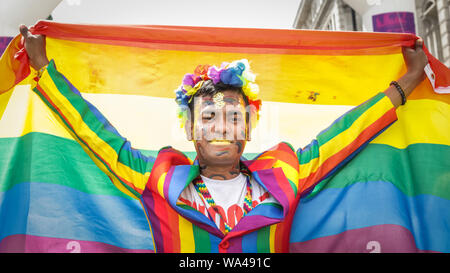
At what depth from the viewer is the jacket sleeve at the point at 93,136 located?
224 cm

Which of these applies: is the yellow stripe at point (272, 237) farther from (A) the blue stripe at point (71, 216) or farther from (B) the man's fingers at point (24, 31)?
(B) the man's fingers at point (24, 31)

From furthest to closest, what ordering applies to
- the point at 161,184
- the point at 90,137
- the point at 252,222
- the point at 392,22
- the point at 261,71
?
the point at 392,22
the point at 261,71
the point at 90,137
the point at 161,184
the point at 252,222

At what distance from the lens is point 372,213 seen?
2.47 m

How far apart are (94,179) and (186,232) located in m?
0.76

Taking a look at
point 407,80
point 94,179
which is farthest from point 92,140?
point 407,80

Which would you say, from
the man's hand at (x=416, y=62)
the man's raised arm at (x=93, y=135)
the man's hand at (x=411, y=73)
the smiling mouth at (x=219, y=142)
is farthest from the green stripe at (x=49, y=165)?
the man's hand at (x=416, y=62)

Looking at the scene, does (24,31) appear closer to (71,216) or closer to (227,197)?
(71,216)

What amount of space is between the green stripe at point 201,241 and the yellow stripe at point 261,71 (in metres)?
1.14

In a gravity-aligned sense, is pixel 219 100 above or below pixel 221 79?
below

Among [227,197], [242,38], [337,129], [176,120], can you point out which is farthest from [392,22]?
[227,197]

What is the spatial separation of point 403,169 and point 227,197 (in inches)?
47.1

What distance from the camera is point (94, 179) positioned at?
8.22ft
